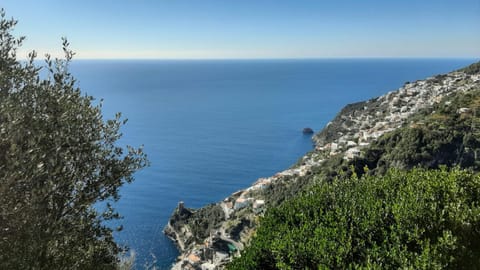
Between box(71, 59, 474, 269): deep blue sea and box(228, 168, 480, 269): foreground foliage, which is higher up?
box(228, 168, 480, 269): foreground foliage

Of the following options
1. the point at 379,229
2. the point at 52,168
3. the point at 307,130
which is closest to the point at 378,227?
the point at 379,229

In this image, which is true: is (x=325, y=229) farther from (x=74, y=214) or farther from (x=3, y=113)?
(x=3, y=113)

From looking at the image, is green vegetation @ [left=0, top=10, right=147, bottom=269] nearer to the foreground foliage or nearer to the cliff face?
the foreground foliage

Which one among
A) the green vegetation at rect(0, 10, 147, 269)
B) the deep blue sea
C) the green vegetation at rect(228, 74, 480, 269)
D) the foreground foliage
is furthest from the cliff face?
the green vegetation at rect(0, 10, 147, 269)

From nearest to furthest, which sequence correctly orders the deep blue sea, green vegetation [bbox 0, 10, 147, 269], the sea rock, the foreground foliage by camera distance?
green vegetation [bbox 0, 10, 147, 269] → the foreground foliage → the deep blue sea → the sea rock

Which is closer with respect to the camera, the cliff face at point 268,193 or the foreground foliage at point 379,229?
the foreground foliage at point 379,229

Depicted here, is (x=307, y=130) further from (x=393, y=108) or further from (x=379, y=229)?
(x=379, y=229)

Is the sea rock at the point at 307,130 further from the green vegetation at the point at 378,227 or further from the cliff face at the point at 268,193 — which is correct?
the green vegetation at the point at 378,227

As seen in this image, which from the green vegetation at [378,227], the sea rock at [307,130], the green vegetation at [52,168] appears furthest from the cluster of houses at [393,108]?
the green vegetation at [52,168]
